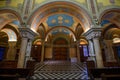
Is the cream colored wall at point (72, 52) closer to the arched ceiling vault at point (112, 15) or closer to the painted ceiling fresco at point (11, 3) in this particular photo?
the arched ceiling vault at point (112, 15)

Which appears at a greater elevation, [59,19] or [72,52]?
[59,19]

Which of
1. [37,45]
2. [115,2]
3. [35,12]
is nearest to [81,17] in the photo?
[115,2]

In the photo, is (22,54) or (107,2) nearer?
(22,54)

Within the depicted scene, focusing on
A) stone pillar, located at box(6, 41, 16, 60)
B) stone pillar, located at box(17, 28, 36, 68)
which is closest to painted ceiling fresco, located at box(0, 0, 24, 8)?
stone pillar, located at box(17, 28, 36, 68)

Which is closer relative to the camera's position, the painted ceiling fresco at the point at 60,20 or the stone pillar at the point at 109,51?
the stone pillar at the point at 109,51

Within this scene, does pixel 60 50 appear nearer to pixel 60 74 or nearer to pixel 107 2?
pixel 107 2

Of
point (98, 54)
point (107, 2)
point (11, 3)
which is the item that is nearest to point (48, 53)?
point (11, 3)

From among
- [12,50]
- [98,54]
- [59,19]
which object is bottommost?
[98,54]

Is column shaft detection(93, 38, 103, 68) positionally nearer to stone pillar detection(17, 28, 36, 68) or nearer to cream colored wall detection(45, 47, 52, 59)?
stone pillar detection(17, 28, 36, 68)

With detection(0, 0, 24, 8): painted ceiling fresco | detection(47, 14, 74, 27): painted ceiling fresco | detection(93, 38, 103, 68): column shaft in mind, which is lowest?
detection(93, 38, 103, 68): column shaft

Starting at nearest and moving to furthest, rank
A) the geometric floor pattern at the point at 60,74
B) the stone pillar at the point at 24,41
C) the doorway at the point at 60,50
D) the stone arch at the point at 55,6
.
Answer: the geometric floor pattern at the point at 60,74 < the stone pillar at the point at 24,41 < the stone arch at the point at 55,6 < the doorway at the point at 60,50

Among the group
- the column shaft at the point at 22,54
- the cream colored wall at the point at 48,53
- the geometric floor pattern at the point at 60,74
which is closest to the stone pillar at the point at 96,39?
the geometric floor pattern at the point at 60,74

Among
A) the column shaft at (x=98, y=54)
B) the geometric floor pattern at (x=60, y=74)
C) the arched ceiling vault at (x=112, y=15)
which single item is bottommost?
the geometric floor pattern at (x=60, y=74)

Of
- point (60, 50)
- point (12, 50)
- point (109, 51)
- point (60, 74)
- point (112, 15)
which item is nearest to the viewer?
point (60, 74)
